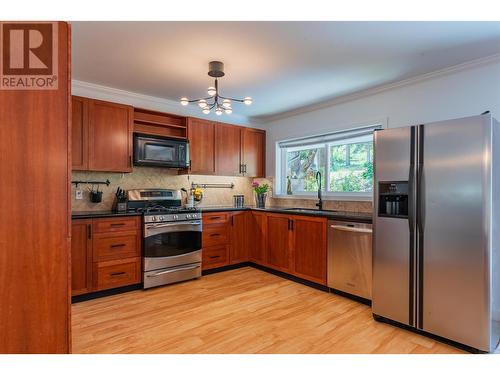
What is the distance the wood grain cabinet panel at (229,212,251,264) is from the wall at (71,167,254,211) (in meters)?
0.61

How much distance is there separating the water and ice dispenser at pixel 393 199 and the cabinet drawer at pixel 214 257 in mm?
2219

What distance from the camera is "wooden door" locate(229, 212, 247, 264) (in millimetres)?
4090

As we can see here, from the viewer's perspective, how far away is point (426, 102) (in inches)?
120

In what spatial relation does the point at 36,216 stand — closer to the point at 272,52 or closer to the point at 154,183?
the point at 272,52

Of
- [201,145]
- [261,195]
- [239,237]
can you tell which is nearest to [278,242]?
[239,237]

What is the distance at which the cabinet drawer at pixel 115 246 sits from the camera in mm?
3021

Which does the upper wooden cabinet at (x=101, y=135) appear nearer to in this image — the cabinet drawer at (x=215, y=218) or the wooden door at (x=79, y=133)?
the wooden door at (x=79, y=133)

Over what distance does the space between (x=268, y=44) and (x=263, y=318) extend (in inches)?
95.1

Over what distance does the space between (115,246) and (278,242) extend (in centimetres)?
201

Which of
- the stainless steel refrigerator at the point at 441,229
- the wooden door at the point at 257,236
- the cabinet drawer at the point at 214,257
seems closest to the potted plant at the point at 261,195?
the wooden door at the point at 257,236

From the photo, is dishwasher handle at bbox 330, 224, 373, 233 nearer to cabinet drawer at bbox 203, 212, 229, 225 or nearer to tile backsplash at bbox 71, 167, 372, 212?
tile backsplash at bbox 71, 167, 372, 212
